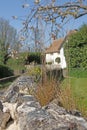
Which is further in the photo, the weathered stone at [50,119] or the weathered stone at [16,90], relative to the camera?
the weathered stone at [16,90]

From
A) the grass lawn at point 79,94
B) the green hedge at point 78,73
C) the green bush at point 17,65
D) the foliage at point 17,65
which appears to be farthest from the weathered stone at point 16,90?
the green bush at point 17,65

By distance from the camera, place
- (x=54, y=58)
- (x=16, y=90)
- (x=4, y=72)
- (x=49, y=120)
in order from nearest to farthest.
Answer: (x=49, y=120), (x=16, y=90), (x=4, y=72), (x=54, y=58)

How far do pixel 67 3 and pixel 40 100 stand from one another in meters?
2.54

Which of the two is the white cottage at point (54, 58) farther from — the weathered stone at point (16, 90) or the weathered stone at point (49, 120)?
the weathered stone at point (49, 120)

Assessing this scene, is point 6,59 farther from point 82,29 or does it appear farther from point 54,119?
point 54,119

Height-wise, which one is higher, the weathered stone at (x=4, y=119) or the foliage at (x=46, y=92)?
the foliage at (x=46, y=92)

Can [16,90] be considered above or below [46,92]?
below

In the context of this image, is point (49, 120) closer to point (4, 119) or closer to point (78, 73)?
point (4, 119)

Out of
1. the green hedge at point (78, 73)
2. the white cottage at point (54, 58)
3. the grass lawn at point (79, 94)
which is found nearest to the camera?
the grass lawn at point (79, 94)

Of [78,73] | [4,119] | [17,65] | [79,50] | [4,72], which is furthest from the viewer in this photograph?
[17,65]

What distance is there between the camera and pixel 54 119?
576 cm

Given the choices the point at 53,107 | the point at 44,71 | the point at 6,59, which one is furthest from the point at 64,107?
the point at 6,59

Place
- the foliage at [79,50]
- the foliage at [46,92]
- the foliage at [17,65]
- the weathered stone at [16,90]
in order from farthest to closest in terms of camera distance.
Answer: the foliage at [17,65] → the foliage at [79,50] → the weathered stone at [16,90] → the foliage at [46,92]

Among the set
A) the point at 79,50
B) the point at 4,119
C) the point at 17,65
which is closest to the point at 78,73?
the point at 79,50
